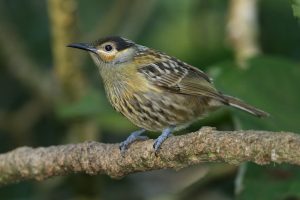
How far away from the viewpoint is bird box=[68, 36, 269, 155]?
4820 mm

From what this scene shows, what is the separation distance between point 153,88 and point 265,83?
0.89m

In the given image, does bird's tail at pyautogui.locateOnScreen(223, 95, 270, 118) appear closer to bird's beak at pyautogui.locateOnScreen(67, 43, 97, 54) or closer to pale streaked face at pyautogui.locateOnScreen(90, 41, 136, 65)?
pale streaked face at pyautogui.locateOnScreen(90, 41, 136, 65)

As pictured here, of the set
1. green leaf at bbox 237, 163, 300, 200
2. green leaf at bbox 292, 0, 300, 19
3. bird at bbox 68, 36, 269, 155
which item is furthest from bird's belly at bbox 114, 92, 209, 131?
green leaf at bbox 292, 0, 300, 19

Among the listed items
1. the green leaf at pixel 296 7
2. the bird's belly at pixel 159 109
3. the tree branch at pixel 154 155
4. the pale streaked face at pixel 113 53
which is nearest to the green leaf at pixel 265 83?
the bird's belly at pixel 159 109

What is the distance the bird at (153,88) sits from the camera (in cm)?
482

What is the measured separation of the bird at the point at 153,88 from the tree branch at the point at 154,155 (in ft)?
2.26

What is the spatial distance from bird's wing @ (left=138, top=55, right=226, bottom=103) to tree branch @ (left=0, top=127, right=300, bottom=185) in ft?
2.98

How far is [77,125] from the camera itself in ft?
20.6

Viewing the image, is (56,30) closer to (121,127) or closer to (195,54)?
(121,127)

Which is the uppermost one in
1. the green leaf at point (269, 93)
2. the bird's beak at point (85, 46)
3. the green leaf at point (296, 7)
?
the green leaf at point (296, 7)

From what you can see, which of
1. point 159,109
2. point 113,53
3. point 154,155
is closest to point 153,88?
point 159,109

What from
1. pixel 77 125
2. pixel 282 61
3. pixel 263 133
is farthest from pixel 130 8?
pixel 263 133

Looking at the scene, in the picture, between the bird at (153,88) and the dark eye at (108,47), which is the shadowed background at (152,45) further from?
the dark eye at (108,47)

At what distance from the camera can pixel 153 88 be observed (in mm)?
4906
